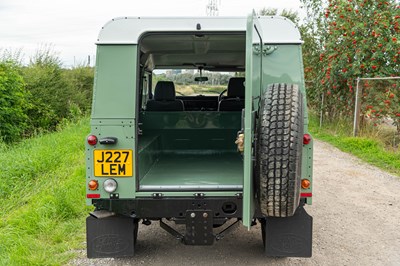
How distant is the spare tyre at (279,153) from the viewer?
11.0 ft

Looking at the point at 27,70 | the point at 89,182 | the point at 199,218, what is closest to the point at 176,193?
the point at 199,218

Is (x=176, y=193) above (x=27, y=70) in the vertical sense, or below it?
below

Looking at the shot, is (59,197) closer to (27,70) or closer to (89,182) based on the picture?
(89,182)

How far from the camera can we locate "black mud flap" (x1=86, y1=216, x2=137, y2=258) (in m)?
4.26

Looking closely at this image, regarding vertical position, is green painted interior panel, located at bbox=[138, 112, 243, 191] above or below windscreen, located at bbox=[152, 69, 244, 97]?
below

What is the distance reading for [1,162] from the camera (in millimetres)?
8242

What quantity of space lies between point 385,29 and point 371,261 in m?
8.69

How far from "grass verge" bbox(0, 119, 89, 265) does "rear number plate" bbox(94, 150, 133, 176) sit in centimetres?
113

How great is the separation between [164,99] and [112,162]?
258 cm

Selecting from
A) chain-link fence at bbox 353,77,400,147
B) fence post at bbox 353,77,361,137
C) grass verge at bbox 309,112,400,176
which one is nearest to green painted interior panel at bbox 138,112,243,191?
grass verge at bbox 309,112,400,176

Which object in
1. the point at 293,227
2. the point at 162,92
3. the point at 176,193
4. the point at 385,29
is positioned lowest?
the point at 293,227

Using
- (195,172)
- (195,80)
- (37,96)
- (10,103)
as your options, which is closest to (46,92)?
(37,96)

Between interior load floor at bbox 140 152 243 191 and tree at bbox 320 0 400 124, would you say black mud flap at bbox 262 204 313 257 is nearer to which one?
interior load floor at bbox 140 152 243 191

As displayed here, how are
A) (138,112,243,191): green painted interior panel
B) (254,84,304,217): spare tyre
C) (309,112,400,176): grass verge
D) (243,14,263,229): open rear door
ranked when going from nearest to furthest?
(243,14,263,229): open rear door, (254,84,304,217): spare tyre, (138,112,243,191): green painted interior panel, (309,112,400,176): grass verge
